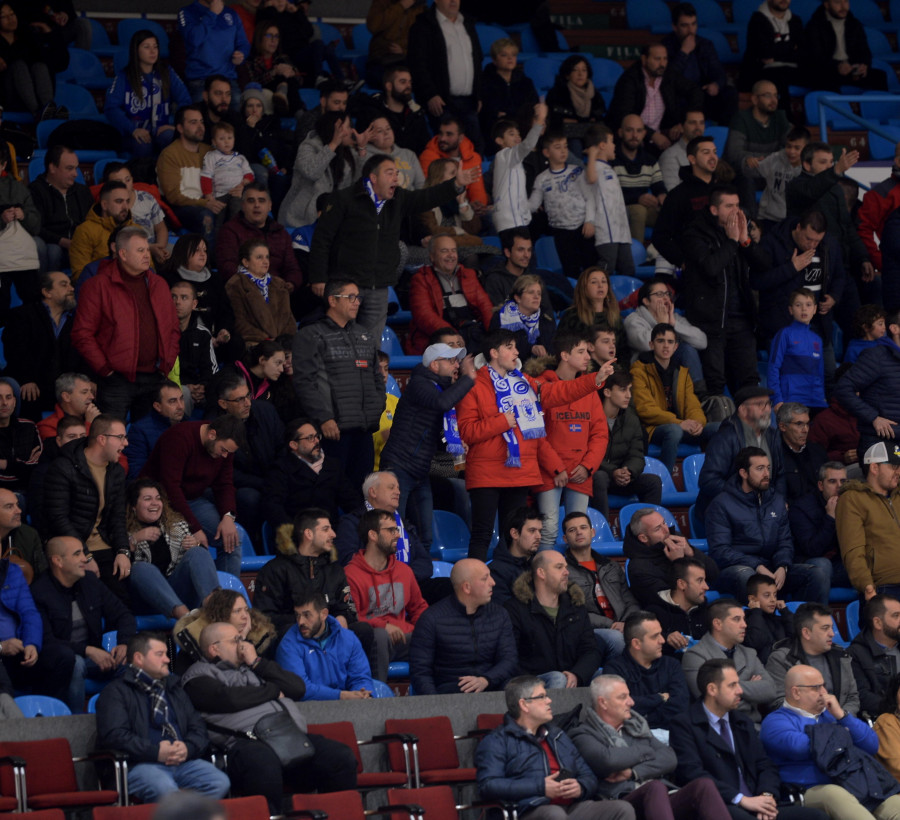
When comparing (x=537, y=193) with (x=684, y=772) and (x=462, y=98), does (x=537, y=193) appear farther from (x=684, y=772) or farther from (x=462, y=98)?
(x=684, y=772)

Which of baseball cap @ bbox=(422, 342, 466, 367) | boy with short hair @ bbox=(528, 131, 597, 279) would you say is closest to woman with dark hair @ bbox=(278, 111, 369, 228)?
boy with short hair @ bbox=(528, 131, 597, 279)

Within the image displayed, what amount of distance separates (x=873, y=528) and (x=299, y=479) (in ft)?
10.8

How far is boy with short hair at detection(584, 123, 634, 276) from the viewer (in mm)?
11461

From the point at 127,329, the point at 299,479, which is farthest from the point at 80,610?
the point at 127,329

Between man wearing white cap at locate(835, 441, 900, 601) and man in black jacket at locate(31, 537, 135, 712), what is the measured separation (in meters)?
4.13

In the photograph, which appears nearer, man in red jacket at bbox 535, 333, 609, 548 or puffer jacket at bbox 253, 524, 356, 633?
puffer jacket at bbox 253, 524, 356, 633

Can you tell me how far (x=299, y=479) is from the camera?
8.69m

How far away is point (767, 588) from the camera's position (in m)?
8.55

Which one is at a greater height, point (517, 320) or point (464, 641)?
point (517, 320)

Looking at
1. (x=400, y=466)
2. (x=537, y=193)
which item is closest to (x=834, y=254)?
(x=537, y=193)

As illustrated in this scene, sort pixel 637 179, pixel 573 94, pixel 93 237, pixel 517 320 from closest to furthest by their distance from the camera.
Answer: pixel 93 237, pixel 517 320, pixel 637 179, pixel 573 94

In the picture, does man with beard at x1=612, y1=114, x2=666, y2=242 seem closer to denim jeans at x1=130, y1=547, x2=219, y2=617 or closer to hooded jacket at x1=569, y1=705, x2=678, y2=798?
denim jeans at x1=130, y1=547, x2=219, y2=617

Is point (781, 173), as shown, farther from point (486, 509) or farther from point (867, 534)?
point (486, 509)

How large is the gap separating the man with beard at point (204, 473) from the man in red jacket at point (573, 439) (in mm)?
1791
